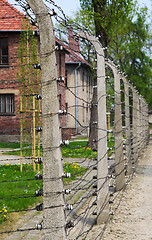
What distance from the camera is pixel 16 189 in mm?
7895

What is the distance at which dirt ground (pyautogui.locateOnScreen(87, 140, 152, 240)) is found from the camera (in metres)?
5.30

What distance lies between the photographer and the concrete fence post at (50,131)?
Result: 315 cm

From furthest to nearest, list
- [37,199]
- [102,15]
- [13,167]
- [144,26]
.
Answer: [144,26]
[102,15]
[13,167]
[37,199]

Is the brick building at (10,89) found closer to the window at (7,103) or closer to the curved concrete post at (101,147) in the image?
the window at (7,103)

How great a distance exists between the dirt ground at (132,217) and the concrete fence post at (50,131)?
212 cm

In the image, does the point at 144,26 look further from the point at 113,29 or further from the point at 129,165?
the point at 129,165

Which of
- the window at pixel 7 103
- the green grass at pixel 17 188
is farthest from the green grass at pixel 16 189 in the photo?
the window at pixel 7 103

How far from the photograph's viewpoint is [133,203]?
7.31 m

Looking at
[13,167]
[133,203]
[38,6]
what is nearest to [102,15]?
[13,167]

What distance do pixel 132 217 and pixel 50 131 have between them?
143 inches

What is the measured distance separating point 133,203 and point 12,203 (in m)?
2.24

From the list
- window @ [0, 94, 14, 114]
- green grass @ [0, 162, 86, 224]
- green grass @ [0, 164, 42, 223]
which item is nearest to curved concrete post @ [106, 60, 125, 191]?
green grass @ [0, 162, 86, 224]

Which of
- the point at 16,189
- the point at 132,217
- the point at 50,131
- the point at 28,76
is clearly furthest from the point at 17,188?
the point at 50,131

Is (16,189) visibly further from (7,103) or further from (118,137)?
(7,103)
